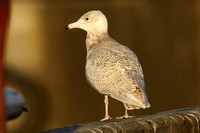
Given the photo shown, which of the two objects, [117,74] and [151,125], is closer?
[151,125]

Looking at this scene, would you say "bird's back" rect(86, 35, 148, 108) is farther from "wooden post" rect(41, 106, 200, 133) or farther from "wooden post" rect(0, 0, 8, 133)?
"wooden post" rect(0, 0, 8, 133)

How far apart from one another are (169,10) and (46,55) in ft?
7.18

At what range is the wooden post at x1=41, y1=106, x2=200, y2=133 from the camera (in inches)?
78.0

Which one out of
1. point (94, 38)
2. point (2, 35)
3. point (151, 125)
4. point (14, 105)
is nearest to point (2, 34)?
point (2, 35)

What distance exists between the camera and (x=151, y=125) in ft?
7.00

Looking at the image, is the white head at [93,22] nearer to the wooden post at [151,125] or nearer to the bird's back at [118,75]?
the bird's back at [118,75]

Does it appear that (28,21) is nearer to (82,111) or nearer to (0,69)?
(82,111)

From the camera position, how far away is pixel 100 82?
2951 mm

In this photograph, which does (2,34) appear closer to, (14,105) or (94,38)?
(14,105)

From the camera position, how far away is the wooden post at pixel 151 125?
6.50 ft

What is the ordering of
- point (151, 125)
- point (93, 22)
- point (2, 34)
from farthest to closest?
point (93, 22), point (151, 125), point (2, 34)

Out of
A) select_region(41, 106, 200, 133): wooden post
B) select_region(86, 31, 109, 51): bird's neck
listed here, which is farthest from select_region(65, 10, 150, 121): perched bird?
select_region(41, 106, 200, 133): wooden post

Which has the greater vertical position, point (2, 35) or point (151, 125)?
point (2, 35)

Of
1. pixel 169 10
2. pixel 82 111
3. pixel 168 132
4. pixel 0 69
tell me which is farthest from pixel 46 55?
pixel 0 69
